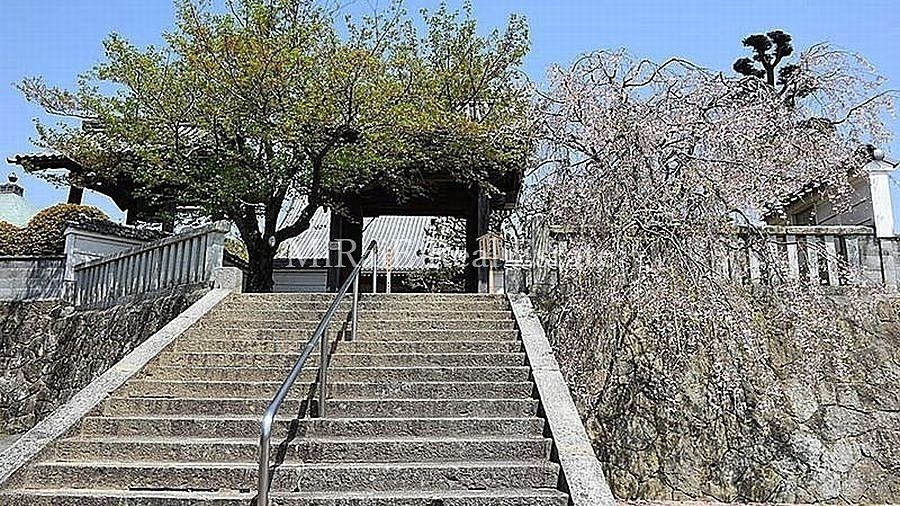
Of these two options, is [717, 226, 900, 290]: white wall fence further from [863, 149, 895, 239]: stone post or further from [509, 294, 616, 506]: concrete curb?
[863, 149, 895, 239]: stone post

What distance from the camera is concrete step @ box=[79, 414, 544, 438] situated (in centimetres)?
542

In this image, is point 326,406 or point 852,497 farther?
point 852,497

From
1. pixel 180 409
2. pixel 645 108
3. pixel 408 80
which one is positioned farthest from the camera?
pixel 408 80

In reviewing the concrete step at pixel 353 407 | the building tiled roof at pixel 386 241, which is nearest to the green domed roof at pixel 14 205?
the building tiled roof at pixel 386 241

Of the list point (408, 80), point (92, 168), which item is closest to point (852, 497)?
point (408, 80)

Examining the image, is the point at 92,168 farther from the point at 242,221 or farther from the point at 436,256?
the point at 436,256

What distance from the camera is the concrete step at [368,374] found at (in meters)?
6.33

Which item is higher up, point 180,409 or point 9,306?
point 9,306

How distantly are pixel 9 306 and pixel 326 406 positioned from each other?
313 inches

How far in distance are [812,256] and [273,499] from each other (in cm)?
655

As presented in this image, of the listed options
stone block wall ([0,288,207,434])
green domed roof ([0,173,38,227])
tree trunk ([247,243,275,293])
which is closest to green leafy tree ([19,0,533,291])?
tree trunk ([247,243,275,293])

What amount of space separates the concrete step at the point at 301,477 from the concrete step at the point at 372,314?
3061 millimetres

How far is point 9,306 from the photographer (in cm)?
1109

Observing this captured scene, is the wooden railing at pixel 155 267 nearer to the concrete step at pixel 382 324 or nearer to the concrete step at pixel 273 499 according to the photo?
the concrete step at pixel 382 324
